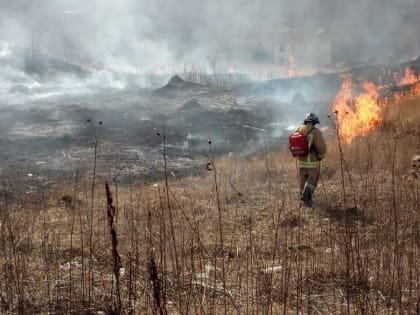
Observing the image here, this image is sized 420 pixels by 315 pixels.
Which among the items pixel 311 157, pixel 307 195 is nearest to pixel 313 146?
pixel 311 157

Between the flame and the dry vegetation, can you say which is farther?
the flame

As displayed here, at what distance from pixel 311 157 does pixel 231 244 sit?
13.9ft

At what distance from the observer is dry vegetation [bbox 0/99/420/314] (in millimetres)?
3609

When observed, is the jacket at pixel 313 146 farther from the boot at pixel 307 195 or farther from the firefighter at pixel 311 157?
the boot at pixel 307 195

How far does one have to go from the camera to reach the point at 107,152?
15.2m

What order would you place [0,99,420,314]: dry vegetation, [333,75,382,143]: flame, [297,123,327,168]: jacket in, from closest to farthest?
[0,99,420,314]: dry vegetation < [297,123,327,168]: jacket < [333,75,382,143]: flame

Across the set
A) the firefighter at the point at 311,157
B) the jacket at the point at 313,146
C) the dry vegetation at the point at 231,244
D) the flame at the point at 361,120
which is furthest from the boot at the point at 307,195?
the flame at the point at 361,120

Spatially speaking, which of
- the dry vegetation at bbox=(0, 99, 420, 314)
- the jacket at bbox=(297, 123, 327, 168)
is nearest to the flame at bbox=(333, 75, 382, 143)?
the dry vegetation at bbox=(0, 99, 420, 314)

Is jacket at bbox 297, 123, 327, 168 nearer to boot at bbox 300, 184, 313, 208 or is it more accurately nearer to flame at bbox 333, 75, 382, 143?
boot at bbox 300, 184, 313, 208

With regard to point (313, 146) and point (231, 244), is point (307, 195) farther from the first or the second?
point (231, 244)

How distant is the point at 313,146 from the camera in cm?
792

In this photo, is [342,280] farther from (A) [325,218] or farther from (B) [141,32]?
(B) [141,32]

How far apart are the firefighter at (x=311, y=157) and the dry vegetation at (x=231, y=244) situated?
325mm

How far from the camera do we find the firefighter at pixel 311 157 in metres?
7.88
